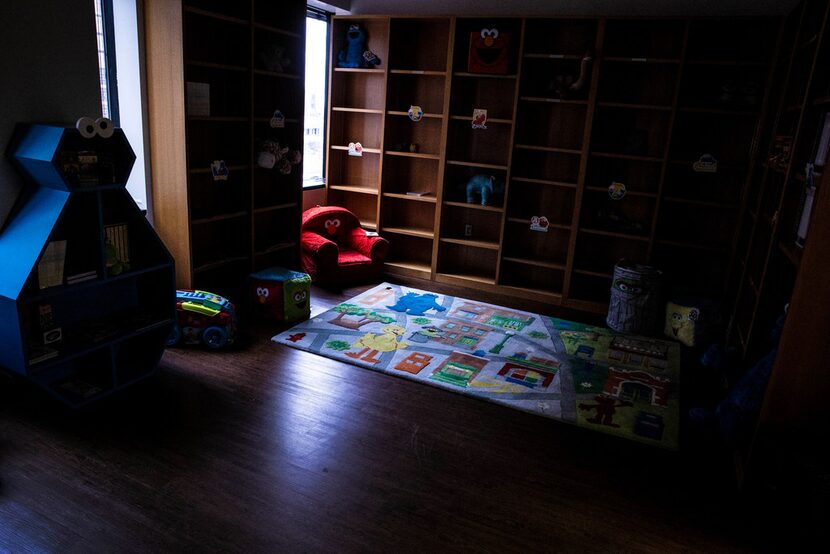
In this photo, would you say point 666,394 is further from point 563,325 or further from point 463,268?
point 463,268

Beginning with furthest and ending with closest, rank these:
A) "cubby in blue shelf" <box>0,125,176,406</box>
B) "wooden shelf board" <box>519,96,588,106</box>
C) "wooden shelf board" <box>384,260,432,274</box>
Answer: "wooden shelf board" <box>384,260,432,274</box>
"wooden shelf board" <box>519,96,588,106</box>
"cubby in blue shelf" <box>0,125,176,406</box>

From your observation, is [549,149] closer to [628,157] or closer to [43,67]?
[628,157]

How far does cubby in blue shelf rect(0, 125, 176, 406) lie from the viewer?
2.70 m

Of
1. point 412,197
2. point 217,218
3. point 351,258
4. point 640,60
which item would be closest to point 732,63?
point 640,60

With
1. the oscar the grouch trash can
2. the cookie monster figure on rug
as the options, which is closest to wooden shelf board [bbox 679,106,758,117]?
the oscar the grouch trash can

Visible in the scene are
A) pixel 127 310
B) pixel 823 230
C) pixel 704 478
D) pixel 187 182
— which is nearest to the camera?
pixel 823 230

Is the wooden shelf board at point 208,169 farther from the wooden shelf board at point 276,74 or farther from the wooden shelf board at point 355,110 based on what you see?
the wooden shelf board at point 355,110

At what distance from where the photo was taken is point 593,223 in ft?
17.0

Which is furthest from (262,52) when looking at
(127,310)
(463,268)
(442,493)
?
(442,493)

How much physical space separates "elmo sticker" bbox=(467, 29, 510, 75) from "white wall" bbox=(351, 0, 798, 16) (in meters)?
0.26

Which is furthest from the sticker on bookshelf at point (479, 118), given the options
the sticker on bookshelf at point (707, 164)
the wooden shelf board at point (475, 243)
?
the sticker on bookshelf at point (707, 164)

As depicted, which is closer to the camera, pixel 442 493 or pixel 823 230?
pixel 823 230

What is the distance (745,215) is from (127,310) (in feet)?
14.4

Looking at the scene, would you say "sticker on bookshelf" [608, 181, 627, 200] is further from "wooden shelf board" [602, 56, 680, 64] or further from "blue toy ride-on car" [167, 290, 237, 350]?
"blue toy ride-on car" [167, 290, 237, 350]
